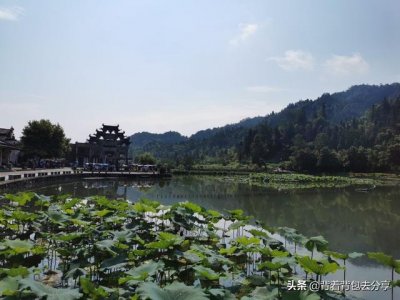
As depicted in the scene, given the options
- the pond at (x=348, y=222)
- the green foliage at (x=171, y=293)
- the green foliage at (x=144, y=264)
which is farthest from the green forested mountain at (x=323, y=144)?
the green foliage at (x=171, y=293)

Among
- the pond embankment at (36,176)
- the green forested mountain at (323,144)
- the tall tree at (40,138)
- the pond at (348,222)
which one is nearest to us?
the pond at (348,222)

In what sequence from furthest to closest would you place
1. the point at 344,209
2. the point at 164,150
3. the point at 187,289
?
the point at 164,150, the point at 344,209, the point at 187,289

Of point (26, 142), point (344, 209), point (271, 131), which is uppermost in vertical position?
point (271, 131)

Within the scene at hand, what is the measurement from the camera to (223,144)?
162 meters

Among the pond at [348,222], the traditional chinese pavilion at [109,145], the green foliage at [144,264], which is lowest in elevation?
the pond at [348,222]

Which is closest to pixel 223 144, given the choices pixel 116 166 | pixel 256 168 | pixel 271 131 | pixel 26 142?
pixel 271 131

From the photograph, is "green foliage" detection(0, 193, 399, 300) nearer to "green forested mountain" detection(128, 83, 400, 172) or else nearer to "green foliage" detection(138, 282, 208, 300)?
"green foliage" detection(138, 282, 208, 300)

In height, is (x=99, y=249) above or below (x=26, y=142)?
below

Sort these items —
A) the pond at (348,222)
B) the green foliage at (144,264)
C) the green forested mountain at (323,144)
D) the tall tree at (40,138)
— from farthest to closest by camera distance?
1. the green forested mountain at (323,144)
2. the tall tree at (40,138)
3. the pond at (348,222)
4. the green foliage at (144,264)

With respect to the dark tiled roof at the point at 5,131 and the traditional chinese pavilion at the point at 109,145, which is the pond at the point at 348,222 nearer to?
the dark tiled roof at the point at 5,131

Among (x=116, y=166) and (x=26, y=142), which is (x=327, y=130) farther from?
(x=26, y=142)

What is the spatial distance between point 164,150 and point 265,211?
149 m

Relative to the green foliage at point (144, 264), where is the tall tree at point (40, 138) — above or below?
above

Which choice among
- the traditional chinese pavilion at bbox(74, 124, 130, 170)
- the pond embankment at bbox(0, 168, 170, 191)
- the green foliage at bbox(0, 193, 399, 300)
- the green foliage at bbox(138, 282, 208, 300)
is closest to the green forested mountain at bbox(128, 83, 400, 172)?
the traditional chinese pavilion at bbox(74, 124, 130, 170)
